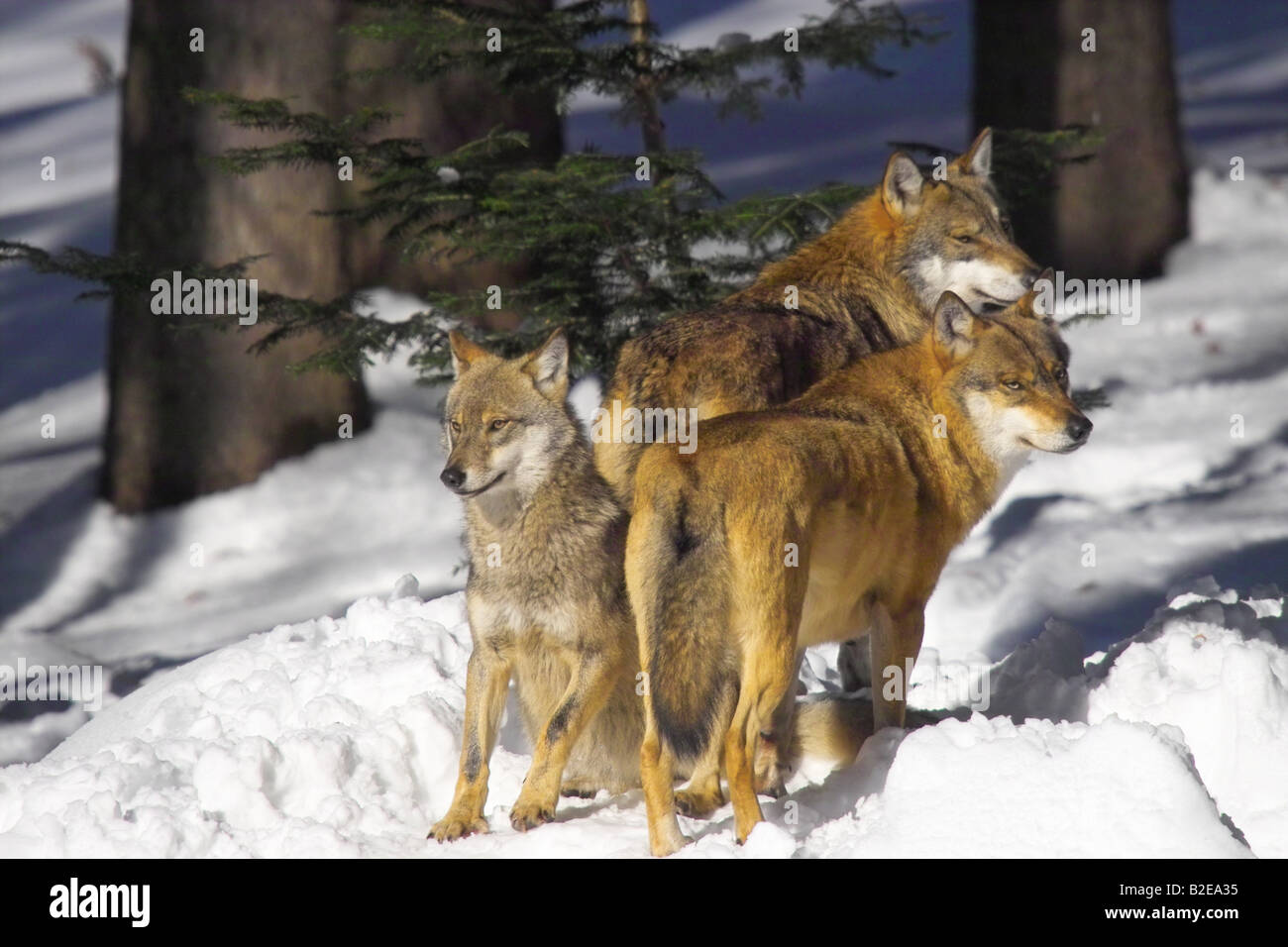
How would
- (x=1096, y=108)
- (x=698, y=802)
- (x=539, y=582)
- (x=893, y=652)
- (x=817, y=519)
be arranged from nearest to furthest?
(x=817, y=519) < (x=698, y=802) < (x=539, y=582) < (x=893, y=652) < (x=1096, y=108)

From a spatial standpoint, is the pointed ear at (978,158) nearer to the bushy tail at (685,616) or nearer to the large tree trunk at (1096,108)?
the bushy tail at (685,616)

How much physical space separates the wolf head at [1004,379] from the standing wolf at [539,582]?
1.55 metres

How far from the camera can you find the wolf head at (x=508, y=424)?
5527 mm

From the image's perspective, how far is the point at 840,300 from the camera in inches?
271

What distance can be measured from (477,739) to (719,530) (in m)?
1.39

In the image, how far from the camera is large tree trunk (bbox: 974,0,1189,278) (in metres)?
13.2

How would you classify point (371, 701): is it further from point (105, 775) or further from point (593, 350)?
point (593, 350)

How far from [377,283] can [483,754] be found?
6945 mm

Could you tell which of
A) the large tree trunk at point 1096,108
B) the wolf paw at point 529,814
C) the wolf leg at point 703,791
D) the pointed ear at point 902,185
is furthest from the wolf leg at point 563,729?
the large tree trunk at point 1096,108

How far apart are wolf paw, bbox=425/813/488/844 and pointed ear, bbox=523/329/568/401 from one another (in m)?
1.71

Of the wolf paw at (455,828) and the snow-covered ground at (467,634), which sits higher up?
the snow-covered ground at (467,634)

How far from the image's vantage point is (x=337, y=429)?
11.4m

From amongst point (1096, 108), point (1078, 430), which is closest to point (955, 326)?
point (1078, 430)

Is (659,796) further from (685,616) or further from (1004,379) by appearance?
(1004,379)
